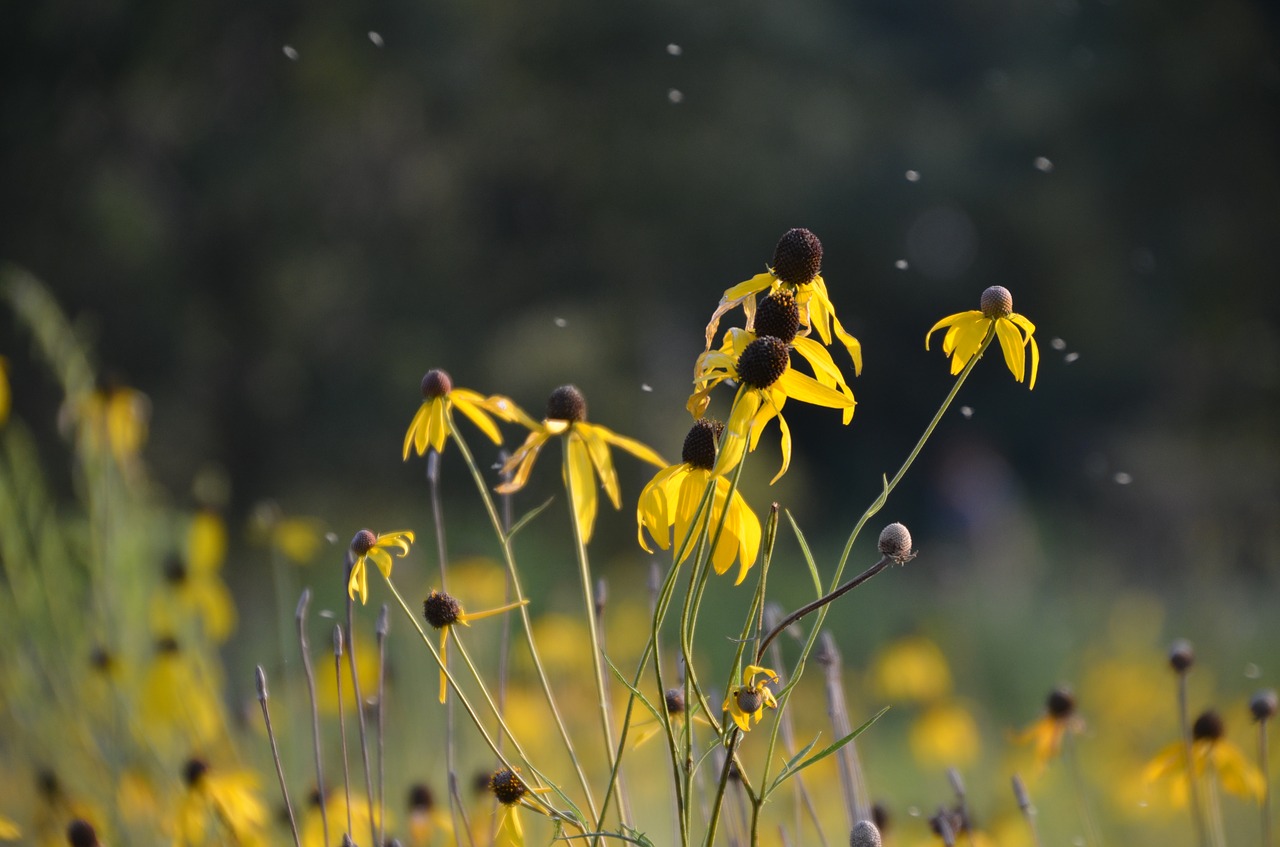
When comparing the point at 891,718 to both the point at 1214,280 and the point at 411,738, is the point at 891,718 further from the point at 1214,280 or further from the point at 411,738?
the point at 1214,280

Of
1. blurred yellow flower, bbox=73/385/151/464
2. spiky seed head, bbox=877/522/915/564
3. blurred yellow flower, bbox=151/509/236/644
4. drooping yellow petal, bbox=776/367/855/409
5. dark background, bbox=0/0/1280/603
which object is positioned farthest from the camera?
dark background, bbox=0/0/1280/603

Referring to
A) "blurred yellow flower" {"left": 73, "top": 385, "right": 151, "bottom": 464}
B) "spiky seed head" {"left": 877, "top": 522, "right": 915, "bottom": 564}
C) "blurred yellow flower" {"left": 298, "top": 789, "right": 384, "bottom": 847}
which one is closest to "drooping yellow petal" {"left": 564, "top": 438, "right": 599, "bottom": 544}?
"spiky seed head" {"left": 877, "top": 522, "right": 915, "bottom": 564}

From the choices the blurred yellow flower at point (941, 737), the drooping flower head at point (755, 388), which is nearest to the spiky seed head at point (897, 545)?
the drooping flower head at point (755, 388)

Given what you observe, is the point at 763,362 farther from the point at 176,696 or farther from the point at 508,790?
the point at 176,696

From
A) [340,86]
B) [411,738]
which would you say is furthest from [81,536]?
[340,86]

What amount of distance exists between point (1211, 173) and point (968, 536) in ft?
15.3

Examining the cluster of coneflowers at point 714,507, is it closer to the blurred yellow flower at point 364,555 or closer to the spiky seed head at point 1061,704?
the blurred yellow flower at point 364,555

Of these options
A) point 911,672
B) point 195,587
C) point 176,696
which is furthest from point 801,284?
point 911,672

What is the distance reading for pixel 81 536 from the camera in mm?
2664

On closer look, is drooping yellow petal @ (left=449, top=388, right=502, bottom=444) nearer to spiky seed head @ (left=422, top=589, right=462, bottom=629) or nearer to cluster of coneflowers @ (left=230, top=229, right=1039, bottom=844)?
cluster of coneflowers @ (left=230, top=229, right=1039, bottom=844)

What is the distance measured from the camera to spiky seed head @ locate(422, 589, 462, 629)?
1.12 metres

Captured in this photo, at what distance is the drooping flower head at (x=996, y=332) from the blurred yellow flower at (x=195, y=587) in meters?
2.14

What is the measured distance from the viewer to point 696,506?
1.16m

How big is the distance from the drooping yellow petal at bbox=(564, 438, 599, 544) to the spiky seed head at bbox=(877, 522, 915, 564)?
0.34 meters
